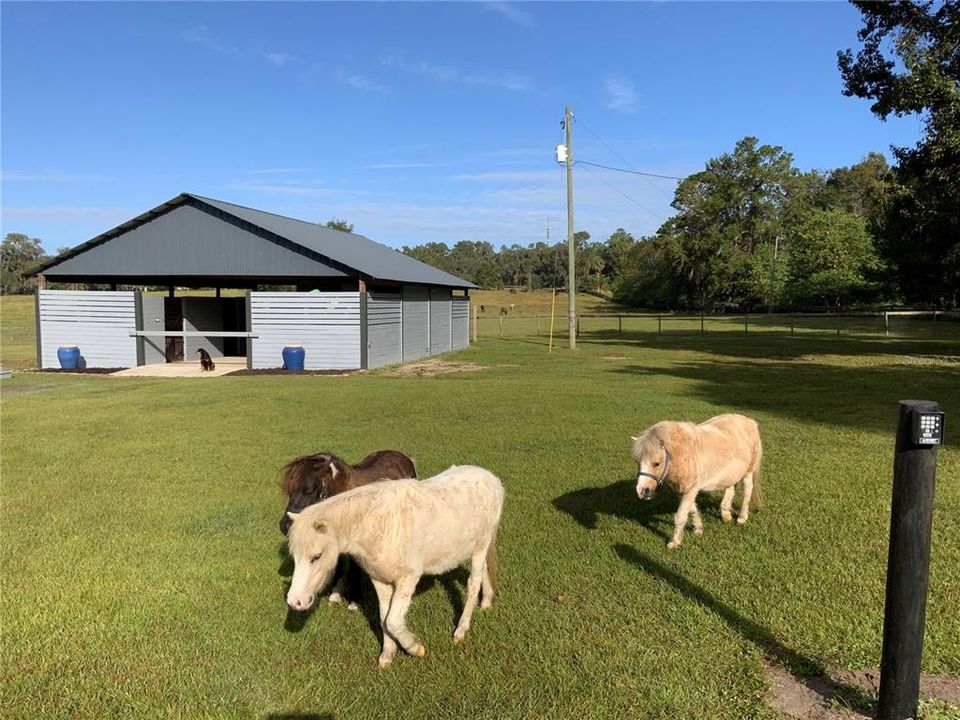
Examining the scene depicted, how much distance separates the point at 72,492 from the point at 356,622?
4.79 m

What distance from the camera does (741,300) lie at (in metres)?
74.8

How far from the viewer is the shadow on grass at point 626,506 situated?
19.9ft

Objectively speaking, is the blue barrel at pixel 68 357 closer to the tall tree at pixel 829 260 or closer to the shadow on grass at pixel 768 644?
the shadow on grass at pixel 768 644

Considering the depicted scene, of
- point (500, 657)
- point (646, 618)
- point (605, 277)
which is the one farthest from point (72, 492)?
point (605, 277)

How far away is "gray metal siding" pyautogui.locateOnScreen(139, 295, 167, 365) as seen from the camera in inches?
859

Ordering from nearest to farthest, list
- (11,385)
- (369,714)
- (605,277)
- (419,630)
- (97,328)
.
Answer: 1. (369,714)
2. (419,630)
3. (11,385)
4. (97,328)
5. (605,277)

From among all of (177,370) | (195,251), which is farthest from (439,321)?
(177,370)

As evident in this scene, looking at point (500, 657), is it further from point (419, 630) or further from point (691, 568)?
point (691, 568)

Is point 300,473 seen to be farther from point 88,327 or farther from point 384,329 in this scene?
point 88,327

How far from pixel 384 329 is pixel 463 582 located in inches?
703

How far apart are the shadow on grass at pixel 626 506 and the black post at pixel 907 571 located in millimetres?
2739

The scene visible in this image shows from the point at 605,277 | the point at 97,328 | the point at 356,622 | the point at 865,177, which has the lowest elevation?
the point at 356,622

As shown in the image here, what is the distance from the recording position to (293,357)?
66.4 ft

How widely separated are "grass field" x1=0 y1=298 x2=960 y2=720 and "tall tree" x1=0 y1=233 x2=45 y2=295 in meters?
121
